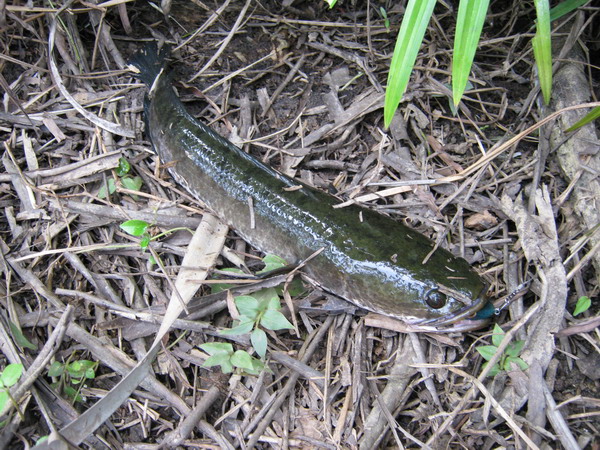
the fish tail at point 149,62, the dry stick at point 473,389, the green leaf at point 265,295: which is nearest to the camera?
the dry stick at point 473,389

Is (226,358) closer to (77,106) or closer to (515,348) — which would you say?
(515,348)

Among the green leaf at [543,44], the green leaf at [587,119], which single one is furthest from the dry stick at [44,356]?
the green leaf at [587,119]

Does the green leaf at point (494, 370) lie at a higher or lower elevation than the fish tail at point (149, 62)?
lower

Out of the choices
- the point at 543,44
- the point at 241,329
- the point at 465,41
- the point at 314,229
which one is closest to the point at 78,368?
the point at 241,329

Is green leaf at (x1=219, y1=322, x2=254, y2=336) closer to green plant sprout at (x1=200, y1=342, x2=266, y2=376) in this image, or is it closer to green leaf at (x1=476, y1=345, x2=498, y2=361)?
green plant sprout at (x1=200, y1=342, x2=266, y2=376)

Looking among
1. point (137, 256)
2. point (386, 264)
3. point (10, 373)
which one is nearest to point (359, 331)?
point (386, 264)

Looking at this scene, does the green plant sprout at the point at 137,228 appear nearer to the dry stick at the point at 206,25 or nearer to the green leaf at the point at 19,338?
the green leaf at the point at 19,338

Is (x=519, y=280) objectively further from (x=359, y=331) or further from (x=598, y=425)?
(x=359, y=331)
